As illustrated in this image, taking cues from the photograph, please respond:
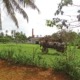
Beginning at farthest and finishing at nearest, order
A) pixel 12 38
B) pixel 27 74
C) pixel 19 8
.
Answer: pixel 12 38
pixel 19 8
pixel 27 74

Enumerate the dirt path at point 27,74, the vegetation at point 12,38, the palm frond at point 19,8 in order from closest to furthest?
the dirt path at point 27,74
the palm frond at point 19,8
the vegetation at point 12,38

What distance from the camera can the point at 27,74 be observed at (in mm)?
14852

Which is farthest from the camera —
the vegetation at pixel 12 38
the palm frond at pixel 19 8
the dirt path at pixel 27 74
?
the vegetation at pixel 12 38

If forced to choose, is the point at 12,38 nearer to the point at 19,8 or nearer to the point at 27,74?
the point at 19,8

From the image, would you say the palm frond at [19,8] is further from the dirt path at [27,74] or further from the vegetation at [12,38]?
the vegetation at [12,38]

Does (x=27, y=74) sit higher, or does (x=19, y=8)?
(x=19, y=8)

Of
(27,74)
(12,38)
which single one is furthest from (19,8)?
(12,38)

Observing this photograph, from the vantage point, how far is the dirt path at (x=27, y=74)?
47.4 feet

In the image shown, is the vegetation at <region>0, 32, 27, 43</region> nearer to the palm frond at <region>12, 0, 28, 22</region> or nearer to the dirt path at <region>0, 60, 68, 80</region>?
the palm frond at <region>12, 0, 28, 22</region>

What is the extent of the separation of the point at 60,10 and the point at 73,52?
5120 mm

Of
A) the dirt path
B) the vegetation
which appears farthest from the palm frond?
the vegetation

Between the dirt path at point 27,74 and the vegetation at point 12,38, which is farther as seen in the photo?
the vegetation at point 12,38

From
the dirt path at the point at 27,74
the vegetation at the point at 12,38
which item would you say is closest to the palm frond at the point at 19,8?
the dirt path at the point at 27,74

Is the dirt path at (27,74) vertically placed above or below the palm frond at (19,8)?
below
